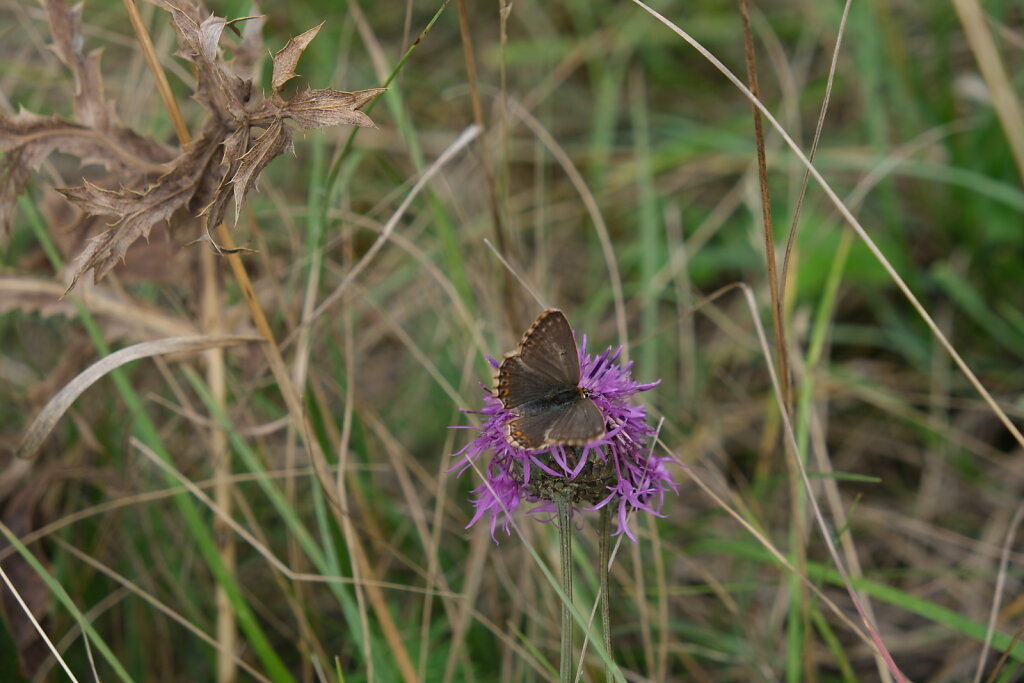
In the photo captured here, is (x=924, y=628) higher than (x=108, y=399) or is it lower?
lower

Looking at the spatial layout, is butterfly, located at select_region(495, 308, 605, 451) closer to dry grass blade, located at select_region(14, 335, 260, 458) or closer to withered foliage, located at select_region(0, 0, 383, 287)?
withered foliage, located at select_region(0, 0, 383, 287)

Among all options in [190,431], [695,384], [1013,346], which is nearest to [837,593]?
[695,384]

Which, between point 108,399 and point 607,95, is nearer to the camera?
point 108,399

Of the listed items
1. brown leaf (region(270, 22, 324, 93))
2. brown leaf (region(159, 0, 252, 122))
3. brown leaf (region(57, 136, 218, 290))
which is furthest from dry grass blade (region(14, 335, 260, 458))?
brown leaf (region(270, 22, 324, 93))

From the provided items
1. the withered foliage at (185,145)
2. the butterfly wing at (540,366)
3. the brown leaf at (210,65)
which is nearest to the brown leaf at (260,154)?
the withered foliage at (185,145)

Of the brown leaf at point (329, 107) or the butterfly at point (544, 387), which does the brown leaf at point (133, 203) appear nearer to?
the brown leaf at point (329, 107)

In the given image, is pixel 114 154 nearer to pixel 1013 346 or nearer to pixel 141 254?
pixel 141 254

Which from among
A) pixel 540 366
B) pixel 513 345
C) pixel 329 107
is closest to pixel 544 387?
pixel 540 366

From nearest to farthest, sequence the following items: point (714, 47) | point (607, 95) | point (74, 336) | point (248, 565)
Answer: point (74, 336) → point (248, 565) → point (607, 95) → point (714, 47)
